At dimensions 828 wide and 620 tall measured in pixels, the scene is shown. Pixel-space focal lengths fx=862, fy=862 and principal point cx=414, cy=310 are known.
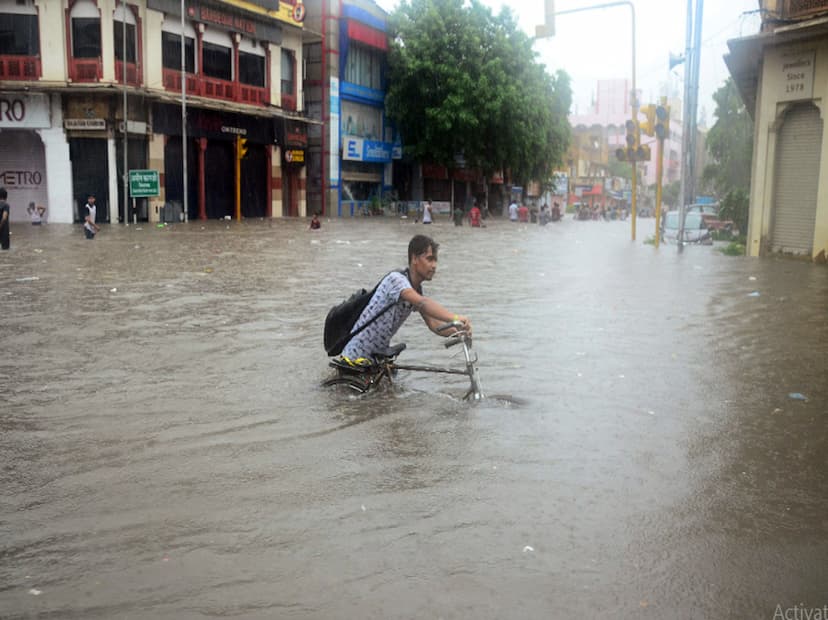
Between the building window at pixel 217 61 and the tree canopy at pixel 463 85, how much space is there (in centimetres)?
1260

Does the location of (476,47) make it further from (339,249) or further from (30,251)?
(30,251)

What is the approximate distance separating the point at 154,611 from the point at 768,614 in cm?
225

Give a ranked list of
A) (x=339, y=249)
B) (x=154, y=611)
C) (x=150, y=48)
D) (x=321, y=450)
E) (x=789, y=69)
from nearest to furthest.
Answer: (x=154, y=611), (x=321, y=450), (x=789, y=69), (x=339, y=249), (x=150, y=48)

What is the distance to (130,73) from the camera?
33.1 metres

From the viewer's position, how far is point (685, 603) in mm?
3240

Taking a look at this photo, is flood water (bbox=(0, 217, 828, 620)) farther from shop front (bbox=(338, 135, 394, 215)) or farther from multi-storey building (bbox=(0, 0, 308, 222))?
shop front (bbox=(338, 135, 394, 215))

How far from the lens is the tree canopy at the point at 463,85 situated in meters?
48.0

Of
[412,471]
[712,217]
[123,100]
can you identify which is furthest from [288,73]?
[412,471]

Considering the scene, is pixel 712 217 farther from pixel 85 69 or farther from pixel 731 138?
pixel 85 69

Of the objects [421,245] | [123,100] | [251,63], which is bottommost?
[421,245]

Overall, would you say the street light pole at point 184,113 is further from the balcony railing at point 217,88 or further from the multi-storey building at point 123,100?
the balcony railing at point 217,88

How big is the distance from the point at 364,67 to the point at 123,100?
66.3 ft

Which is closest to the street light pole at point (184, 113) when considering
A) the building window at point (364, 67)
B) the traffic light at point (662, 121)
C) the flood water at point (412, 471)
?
the building window at point (364, 67)

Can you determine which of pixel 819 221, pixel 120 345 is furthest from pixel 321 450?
pixel 819 221
